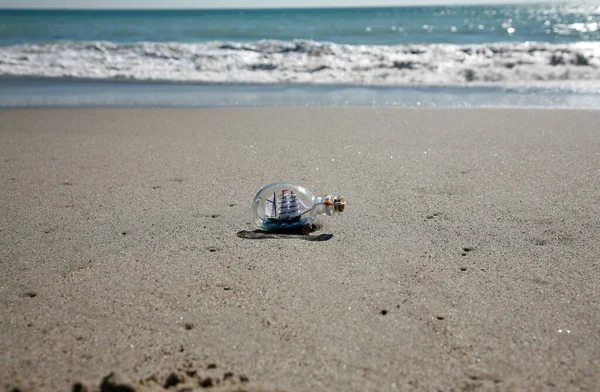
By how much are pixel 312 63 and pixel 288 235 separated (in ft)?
28.8

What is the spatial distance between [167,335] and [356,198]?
5.19 ft

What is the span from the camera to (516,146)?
14.3ft

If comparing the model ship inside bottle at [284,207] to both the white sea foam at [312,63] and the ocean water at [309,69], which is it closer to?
the ocean water at [309,69]

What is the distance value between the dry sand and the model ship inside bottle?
121 mm

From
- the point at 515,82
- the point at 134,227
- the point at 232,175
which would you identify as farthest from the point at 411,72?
the point at 134,227

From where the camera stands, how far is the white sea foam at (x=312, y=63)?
948 centimetres

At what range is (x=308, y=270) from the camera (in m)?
2.34

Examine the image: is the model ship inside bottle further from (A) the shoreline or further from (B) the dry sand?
(A) the shoreline

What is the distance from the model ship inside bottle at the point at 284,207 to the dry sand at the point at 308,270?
12 centimetres

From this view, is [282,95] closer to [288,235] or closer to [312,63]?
[312,63]

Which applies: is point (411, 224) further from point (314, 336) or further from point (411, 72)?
point (411, 72)

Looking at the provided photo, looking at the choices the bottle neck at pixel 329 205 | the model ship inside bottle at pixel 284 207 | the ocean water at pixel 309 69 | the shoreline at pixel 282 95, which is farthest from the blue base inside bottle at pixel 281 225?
the ocean water at pixel 309 69

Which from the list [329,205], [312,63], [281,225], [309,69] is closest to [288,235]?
[281,225]

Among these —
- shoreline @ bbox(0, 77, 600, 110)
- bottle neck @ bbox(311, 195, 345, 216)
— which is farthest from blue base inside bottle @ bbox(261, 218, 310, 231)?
shoreline @ bbox(0, 77, 600, 110)
